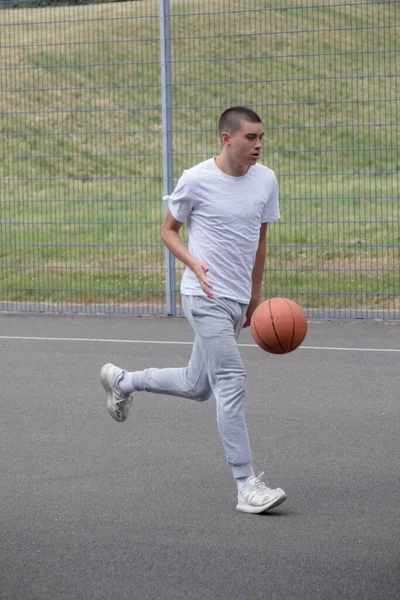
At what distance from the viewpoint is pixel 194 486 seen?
21.0ft

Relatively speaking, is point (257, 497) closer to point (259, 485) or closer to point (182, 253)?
point (259, 485)

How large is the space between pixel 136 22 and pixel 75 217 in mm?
2232

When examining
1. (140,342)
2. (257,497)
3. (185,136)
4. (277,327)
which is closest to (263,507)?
(257,497)

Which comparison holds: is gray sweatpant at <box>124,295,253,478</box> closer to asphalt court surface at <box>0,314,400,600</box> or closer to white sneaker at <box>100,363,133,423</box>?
asphalt court surface at <box>0,314,400,600</box>

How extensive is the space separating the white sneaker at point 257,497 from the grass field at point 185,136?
7.06 meters

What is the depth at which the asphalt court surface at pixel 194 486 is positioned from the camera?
498cm

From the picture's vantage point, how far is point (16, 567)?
5.14 m

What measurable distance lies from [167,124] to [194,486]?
24.2 feet

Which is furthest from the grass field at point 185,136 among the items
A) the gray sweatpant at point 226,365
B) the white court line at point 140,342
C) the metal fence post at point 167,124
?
the gray sweatpant at point 226,365

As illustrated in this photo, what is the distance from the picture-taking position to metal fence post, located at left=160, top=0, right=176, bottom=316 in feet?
42.7

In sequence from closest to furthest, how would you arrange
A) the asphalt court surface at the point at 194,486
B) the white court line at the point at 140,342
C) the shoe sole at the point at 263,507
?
the asphalt court surface at the point at 194,486 → the shoe sole at the point at 263,507 → the white court line at the point at 140,342

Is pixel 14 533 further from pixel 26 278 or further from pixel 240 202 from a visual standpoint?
pixel 26 278

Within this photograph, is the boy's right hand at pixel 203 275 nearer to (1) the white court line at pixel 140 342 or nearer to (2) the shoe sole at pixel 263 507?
(2) the shoe sole at pixel 263 507

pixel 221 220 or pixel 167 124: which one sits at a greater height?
pixel 167 124
